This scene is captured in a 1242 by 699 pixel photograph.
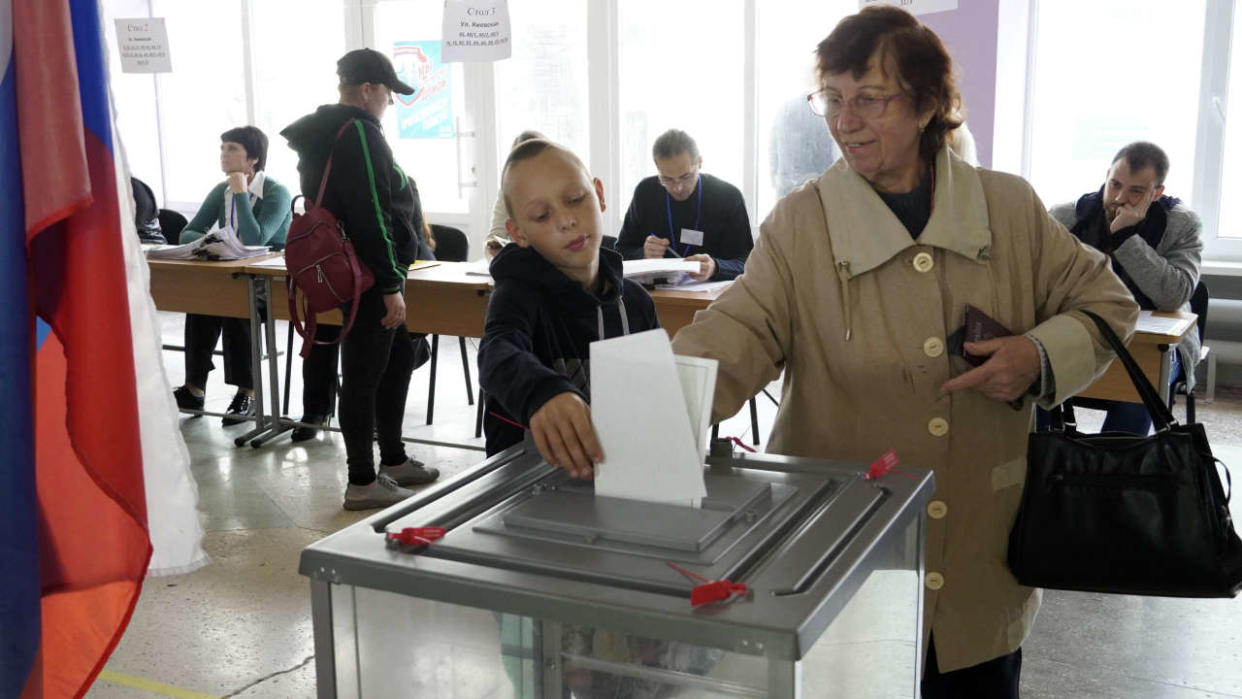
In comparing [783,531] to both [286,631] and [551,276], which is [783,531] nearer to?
[551,276]

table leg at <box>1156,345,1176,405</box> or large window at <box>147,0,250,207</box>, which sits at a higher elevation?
large window at <box>147,0,250,207</box>

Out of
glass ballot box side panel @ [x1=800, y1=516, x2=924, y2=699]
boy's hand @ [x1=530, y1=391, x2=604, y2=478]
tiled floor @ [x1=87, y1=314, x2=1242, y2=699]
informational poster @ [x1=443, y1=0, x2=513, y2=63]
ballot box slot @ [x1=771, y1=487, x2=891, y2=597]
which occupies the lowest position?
tiled floor @ [x1=87, y1=314, x2=1242, y2=699]

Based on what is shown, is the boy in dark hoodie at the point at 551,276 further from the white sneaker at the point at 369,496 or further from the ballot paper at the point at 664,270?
the white sneaker at the point at 369,496

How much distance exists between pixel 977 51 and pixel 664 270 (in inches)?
105

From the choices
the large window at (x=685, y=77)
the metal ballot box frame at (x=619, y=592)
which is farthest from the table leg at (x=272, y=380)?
the metal ballot box frame at (x=619, y=592)

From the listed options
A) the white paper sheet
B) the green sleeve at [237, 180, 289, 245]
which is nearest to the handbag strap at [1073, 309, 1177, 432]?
the white paper sheet

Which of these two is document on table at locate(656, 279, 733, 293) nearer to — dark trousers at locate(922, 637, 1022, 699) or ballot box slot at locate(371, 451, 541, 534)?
dark trousers at locate(922, 637, 1022, 699)

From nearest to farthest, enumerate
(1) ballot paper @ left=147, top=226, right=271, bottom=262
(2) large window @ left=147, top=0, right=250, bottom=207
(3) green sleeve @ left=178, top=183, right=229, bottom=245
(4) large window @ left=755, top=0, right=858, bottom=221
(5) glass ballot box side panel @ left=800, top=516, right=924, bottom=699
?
(5) glass ballot box side panel @ left=800, top=516, right=924, bottom=699, (1) ballot paper @ left=147, top=226, right=271, bottom=262, (3) green sleeve @ left=178, top=183, right=229, bottom=245, (4) large window @ left=755, top=0, right=858, bottom=221, (2) large window @ left=147, top=0, right=250, bottom=207

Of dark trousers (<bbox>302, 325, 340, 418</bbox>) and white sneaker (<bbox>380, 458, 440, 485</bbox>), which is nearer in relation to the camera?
white sneaker (<bbox>380, 458, 440, 485</bbox>)

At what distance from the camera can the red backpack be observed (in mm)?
3682

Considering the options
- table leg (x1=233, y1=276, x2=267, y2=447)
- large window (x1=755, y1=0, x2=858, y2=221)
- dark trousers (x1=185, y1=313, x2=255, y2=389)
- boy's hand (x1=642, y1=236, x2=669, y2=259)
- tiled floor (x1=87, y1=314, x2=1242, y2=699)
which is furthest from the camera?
large window (x1=755, y1=0, x2=858, y2=221)

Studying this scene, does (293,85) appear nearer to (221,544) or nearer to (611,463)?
(221,544)

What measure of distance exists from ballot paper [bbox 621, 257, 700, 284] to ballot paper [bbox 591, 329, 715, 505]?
280 cm

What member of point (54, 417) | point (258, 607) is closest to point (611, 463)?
point (54, 417)
